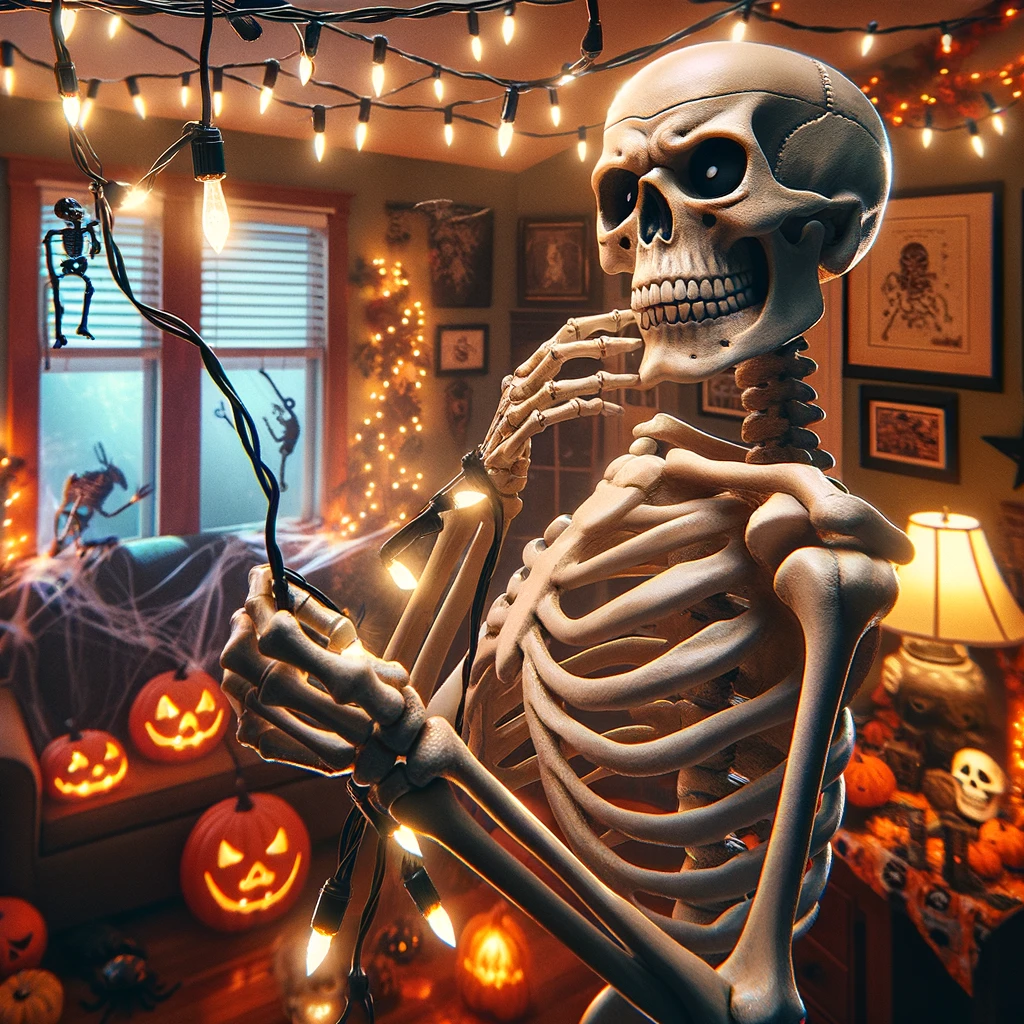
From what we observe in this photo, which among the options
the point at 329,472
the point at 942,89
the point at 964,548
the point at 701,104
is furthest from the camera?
the point at 329,472

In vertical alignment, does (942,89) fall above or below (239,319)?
above

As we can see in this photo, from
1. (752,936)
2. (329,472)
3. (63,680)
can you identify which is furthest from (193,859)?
(752,936)

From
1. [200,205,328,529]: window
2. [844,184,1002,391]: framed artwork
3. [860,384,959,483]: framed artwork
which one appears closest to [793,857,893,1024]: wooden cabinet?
[860,384,959,483]: framed artwork

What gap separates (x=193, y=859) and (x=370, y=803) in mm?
2600

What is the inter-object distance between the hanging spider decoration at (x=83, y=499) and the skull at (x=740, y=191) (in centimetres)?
307

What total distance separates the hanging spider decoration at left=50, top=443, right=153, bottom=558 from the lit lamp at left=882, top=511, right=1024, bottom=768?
2901 mm

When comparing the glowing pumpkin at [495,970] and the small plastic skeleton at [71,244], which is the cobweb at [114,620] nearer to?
the glowing pumpkin at [495,970]

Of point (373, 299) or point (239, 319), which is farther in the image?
point (373, 299)

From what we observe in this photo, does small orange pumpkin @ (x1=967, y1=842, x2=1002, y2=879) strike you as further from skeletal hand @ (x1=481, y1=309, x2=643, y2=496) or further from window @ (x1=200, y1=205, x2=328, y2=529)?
window @ (x1=200, y1=205, x2=328, y2=529)

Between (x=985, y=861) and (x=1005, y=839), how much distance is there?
9 cm

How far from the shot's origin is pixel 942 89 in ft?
9.38

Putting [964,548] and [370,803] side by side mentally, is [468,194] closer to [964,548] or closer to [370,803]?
[964,548]

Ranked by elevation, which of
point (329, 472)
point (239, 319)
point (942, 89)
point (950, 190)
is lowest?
point (329, 472)

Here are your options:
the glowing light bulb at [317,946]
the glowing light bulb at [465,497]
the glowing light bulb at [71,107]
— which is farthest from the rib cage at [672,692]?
the glowing light bulb at [71,107]
